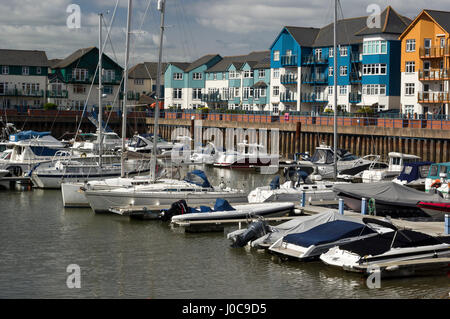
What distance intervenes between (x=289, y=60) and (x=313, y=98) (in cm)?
648

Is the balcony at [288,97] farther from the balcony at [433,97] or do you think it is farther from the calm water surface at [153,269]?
the calm water surface at [153,269]

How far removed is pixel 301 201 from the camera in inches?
1423

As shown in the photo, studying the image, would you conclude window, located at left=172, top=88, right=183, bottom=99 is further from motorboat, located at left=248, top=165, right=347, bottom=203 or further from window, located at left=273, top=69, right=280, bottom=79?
motorboat, located at left=248, top=165, right=347, bottom=203

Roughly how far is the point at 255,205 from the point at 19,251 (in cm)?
1166

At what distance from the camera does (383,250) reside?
24.2 meters

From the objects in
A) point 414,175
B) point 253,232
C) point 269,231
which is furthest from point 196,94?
point 253,232

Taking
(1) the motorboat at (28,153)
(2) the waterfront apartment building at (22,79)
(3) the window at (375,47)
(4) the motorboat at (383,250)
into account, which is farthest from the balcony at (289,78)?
(4) the motorboat at (383,250)

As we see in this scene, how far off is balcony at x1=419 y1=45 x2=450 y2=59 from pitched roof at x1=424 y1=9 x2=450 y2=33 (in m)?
2.07

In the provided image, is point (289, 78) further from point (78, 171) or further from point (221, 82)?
point (78, 171)

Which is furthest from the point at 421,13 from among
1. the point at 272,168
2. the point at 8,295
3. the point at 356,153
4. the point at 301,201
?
the point at 8,295

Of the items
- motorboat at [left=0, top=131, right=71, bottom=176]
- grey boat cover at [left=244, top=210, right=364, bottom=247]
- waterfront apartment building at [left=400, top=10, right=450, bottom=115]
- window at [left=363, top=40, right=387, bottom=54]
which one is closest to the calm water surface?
grey boat cover at [left=244, top=210, right=364, bottom=247]

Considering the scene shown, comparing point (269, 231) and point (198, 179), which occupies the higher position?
point (198, 179)

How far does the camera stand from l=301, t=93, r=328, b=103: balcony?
84875mm
